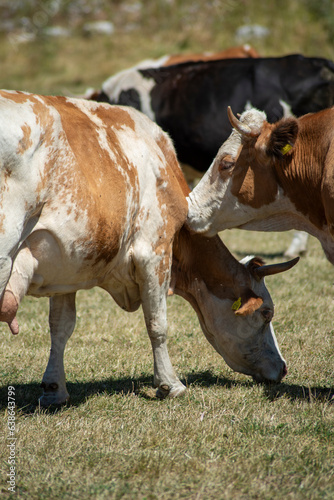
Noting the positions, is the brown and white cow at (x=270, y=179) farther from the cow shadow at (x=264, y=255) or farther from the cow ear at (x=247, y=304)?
the cow shadow at (x=264, y=255)

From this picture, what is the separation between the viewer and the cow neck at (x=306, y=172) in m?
4.57

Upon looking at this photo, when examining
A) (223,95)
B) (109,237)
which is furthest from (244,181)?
(223,95)

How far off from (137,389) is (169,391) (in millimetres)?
305

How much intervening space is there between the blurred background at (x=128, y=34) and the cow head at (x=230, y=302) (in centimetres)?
1815

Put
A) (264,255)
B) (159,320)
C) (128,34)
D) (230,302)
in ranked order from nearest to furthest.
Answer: (159,320) < (230,302) < (264,255) < (128,34)

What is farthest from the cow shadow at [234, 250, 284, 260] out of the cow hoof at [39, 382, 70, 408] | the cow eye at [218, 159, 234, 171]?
the cow hoof at [39, 382, 70, 408]

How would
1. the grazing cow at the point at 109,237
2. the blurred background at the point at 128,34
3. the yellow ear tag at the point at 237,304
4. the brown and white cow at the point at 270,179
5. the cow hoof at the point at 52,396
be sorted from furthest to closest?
the blurred background at the point at 128,34 < the yellow ear tag at the point at 237,304 < the brown and white cow at the point at 270,179 < the cow hoof at the point at 52,396 < the grazing cow at the point at 109,237

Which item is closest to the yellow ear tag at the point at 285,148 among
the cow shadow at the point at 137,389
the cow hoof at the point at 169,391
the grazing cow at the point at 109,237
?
the grazing cow at the point at 109,237

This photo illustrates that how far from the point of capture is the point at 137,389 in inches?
190

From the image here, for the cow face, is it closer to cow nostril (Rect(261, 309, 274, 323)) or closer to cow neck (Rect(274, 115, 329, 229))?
cow nostril (Rect(261, 309, 274, 323))

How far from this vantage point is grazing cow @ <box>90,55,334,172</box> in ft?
28.3

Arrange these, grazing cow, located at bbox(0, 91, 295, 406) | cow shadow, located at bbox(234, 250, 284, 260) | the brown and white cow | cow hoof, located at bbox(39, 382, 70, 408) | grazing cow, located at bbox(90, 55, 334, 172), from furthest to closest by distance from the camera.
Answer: cow shadow, located at bbox(234, 250, 284, 260) → grazing cow, located at bbox(90, 55, 334, 172) → the brown and white cow → cow hoof, located at bbox(39, 382, 70, 408) → grazing cow, located at bbox(0, 91, 295, 406)

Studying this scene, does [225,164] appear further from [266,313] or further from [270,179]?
[266,313]

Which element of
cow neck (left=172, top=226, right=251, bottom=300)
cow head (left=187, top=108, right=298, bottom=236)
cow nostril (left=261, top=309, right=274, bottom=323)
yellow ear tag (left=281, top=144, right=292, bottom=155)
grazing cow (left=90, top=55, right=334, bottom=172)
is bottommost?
cow nostril (left=261, top=309, right=274, bottom=323)
